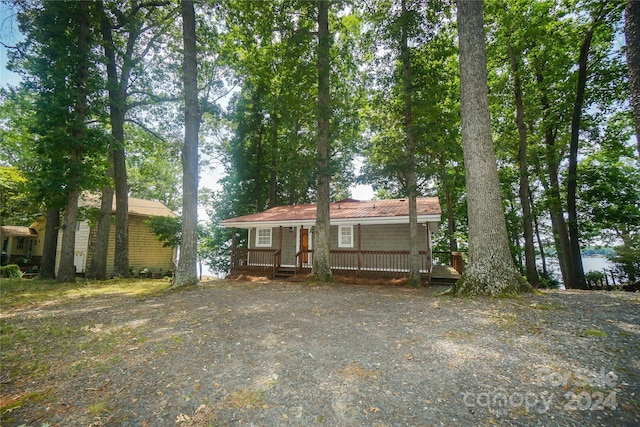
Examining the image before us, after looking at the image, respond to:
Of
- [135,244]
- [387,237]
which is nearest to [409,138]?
[387,237]

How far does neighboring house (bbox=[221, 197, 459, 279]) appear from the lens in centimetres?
1195

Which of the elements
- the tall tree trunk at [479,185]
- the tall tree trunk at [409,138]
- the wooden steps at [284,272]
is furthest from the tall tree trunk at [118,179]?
the tall tree trunk at [479,185]

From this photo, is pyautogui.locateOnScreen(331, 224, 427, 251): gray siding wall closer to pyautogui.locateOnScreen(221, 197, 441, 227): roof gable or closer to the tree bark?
pyautogui.locateOnScreen(221, 197, 441, 227): roof gable

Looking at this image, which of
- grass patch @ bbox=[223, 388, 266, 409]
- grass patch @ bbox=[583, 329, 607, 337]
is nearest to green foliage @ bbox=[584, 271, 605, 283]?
grass patch @ bbox=[583, 329, 607, 337]

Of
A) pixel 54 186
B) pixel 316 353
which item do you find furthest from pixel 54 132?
pixel 316 353

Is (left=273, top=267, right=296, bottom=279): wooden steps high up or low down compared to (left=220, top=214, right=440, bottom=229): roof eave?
down

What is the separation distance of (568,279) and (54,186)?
72.3 feet

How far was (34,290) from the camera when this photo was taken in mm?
8578

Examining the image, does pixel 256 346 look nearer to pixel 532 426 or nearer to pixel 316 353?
pixel 316 353

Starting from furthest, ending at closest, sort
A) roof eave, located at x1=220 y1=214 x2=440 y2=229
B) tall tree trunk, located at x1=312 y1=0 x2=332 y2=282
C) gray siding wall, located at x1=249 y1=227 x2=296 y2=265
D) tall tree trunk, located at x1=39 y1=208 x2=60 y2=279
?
gray siding wall, located at x1=249 y1=227 x2=296 y2=265
tall tree trunk, located at x1=39 y1=208 x2=60 y2=279
roof eave, located at x1=220 y1=214 x2=440 y2=229
tall tree trunk, located at x1=312 y1=0 x2=332 y2=282

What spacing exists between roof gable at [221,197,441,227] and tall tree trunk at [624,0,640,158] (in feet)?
24.0

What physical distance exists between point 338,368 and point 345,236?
1105 cm

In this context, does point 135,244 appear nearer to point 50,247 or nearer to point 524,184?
point 50,247

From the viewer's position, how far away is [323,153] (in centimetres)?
1027
